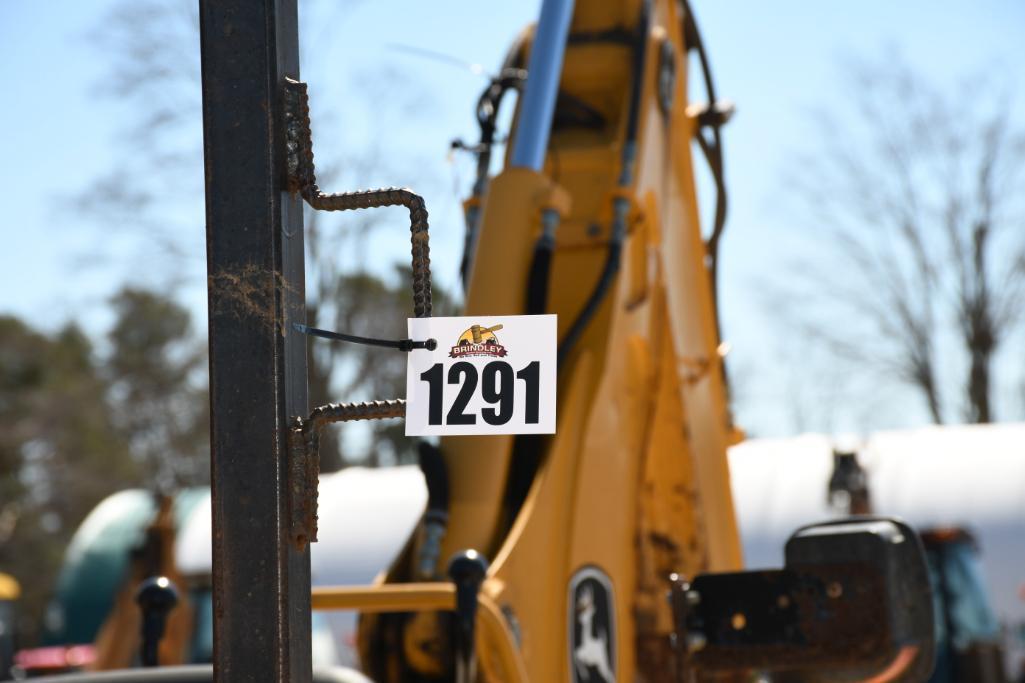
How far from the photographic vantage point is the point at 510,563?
9.56ft

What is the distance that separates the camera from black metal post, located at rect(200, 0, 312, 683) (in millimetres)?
1703

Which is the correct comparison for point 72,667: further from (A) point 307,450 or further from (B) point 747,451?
(A) point 307,450

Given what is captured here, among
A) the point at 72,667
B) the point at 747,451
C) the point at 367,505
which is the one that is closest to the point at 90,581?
the point at 367,505

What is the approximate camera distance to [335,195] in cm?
177

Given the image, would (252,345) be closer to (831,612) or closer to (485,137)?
(831,612)

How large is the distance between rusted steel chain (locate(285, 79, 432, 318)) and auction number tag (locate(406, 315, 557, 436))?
46mm

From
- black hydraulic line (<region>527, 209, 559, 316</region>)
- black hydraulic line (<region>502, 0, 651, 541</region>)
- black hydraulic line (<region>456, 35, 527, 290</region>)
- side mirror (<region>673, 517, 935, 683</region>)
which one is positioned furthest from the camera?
black hydraulic line (<region>456, 35, 527, 290</region>)

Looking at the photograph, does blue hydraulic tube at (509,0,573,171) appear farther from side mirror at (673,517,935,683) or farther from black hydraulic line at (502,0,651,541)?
side mirror at (673,517,935,683)

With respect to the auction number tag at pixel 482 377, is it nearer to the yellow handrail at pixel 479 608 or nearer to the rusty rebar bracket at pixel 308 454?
the rusty rebar bracket at pixel 308 454

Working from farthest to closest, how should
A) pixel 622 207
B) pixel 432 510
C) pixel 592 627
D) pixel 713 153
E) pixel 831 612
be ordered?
pixel 713 153 → pixel 622 207 → pixel 592 627 → pixel 432 510 → pixel 831 612

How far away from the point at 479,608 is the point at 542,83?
44.9 inches

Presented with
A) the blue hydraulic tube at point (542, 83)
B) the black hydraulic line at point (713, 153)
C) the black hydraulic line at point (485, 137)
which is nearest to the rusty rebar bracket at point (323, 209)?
the blue hydraulic tube at point (542, 83)

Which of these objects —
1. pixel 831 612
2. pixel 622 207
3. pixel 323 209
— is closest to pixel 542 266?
pixel 622 207

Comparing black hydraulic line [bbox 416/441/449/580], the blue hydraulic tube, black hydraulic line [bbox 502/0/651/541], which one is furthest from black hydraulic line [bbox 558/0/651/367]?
black hydraulic line [bbox 416/441/449/580]
